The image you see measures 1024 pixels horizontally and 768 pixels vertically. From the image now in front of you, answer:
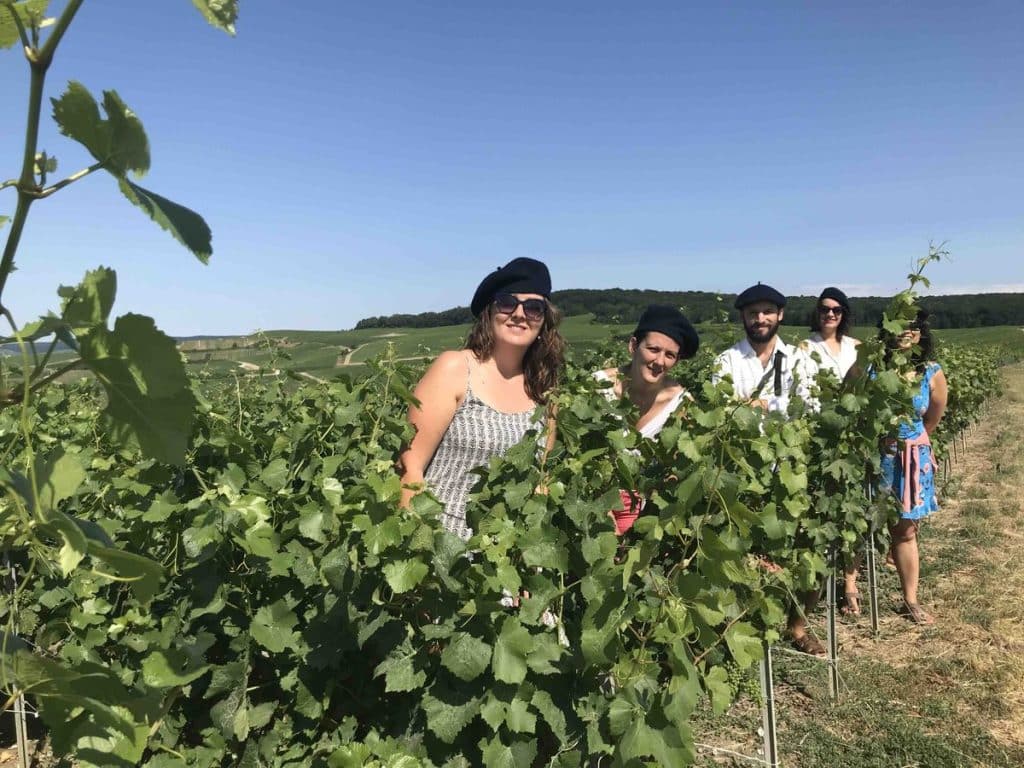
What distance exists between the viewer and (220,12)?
500mm

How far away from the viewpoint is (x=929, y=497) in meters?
4.70

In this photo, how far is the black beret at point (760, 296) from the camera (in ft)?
13.2

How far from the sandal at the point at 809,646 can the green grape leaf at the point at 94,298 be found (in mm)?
4666

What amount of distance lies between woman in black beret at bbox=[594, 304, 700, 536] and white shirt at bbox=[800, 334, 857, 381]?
151 cm

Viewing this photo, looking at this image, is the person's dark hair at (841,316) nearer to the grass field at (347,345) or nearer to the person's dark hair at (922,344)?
the grass field at (347,345)

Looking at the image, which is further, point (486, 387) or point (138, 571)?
point (486, 387)

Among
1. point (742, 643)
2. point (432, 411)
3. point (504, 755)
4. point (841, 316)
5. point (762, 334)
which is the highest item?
point (841, 316)

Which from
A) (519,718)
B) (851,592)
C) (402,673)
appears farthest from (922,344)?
(402,673)

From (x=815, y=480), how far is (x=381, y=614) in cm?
287

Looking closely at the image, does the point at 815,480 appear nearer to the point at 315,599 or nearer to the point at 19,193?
the point at 315,599

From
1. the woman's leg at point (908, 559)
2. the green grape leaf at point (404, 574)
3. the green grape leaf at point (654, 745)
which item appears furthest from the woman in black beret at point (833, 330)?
the green grape leaf at point (404, 574)

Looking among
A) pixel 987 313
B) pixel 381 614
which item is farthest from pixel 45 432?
pixel 987 313

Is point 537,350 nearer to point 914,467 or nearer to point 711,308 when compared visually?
point 914,467

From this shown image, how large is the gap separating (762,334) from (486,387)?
2.16 meters
